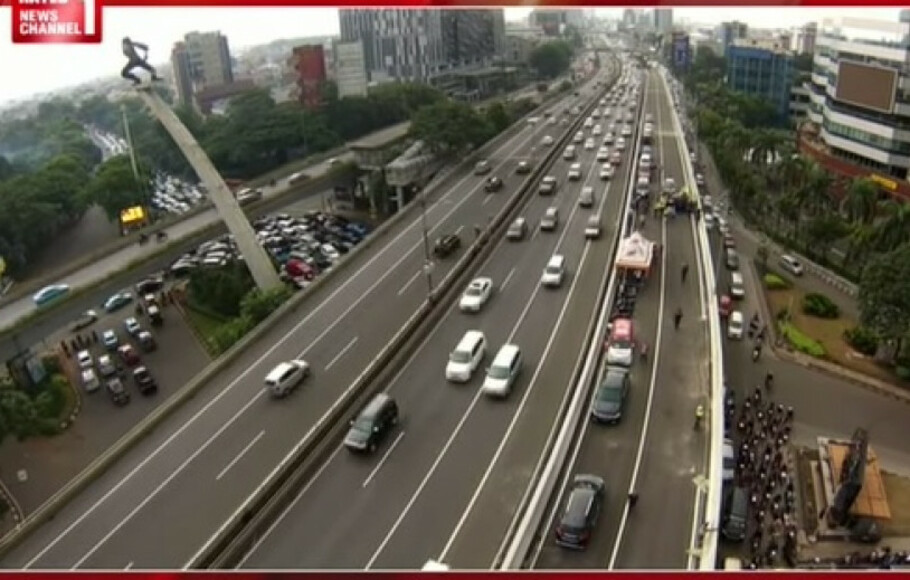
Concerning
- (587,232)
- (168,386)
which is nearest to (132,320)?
(168,386)

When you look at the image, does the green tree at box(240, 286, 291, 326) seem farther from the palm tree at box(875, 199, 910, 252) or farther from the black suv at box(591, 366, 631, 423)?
the palm tree at box(875, 199, 910, 252)

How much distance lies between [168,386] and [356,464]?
463cm

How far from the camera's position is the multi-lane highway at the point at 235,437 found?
10.3ft

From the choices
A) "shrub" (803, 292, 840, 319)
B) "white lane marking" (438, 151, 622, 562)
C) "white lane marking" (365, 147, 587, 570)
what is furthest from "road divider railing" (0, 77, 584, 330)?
"shrub" (803, 292, 840, 319)

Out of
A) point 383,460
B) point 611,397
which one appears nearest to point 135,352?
point 383,460

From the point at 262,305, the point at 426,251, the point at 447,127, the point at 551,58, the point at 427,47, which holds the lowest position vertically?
the point at 262,305

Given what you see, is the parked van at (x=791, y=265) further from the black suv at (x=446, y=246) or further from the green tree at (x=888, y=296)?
the black suv at (x=446, y=246)

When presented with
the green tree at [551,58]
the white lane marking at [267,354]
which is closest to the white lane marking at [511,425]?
the white lane marking at [267,354]

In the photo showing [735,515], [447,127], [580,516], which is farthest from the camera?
[447,127]

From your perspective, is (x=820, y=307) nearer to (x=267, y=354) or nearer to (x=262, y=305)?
(x=262, y=305)

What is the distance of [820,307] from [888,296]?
1703 millimetres

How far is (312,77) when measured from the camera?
14750 mm

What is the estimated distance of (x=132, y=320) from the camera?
346 inches

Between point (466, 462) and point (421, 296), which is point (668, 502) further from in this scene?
point (421, 296)
